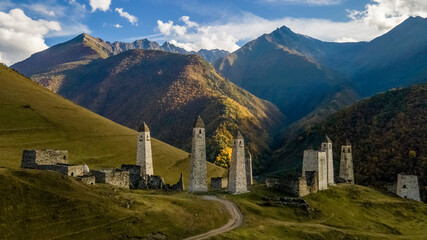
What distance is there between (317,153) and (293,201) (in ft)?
52.4

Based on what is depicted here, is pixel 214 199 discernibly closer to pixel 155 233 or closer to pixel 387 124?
pixel 155 233

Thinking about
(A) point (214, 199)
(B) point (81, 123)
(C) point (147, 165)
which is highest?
(B) point (81, 123)

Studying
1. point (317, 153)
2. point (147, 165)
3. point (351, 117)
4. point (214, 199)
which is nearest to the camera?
point (214, 199)

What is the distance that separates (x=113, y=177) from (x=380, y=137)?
10180 centimetres

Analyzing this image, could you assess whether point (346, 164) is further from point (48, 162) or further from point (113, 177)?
point (48, 162)

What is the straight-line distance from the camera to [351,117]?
6088 inches

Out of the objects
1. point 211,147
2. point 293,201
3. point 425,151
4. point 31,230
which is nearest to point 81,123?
point 211,147

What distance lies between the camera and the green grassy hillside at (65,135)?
8228cm

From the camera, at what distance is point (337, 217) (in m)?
53.4

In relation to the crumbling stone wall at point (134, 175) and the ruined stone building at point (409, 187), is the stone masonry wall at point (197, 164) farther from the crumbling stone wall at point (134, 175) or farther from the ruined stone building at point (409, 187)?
the ruined stone building at point (409, 187)

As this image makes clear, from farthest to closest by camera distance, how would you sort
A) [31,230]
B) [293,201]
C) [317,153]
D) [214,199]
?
[317,153], [293,201], [214,199], [31,230]

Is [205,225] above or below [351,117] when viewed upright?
below

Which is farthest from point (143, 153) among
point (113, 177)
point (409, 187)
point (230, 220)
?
point (409, 187)

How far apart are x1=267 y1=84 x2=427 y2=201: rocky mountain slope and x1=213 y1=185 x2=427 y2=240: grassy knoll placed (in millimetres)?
28679
